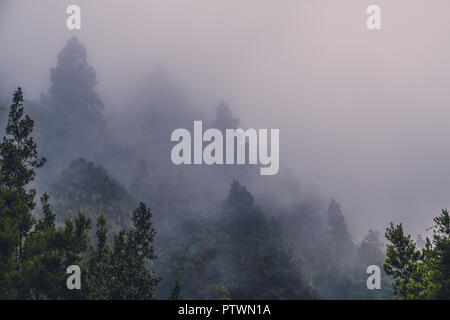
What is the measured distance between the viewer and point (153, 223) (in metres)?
79.0

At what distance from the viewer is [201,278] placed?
5700 cm

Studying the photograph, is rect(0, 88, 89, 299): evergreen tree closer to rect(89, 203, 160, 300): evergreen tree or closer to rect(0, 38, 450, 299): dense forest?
rect(0, 38, 450, 299): dense forest

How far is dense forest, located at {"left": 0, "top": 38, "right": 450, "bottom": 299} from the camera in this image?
23438mm

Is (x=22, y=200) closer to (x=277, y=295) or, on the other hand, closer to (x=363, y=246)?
(x=277, y=295)

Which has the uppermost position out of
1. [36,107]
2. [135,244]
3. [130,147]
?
[36,107]

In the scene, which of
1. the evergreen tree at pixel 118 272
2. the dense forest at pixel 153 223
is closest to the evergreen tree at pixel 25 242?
the dense forest at pixel 153 223

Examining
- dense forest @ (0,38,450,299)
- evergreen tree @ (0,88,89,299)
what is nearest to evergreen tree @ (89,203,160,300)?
dense forest @ (0,38,450,299)

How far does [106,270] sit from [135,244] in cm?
291

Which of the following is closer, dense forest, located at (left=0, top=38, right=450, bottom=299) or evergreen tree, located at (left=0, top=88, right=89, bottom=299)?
evergreen tree, located at (left=0, top=88, right=89, bottom=299)

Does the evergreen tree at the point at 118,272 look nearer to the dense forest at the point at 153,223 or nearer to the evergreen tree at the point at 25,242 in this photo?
the dense forest at the point at 153,223

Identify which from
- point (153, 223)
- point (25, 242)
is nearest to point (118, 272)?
point (25, 242)

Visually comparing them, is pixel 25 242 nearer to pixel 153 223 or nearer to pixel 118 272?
pixel 118 272

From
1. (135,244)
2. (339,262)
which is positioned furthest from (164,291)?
(339,262)
